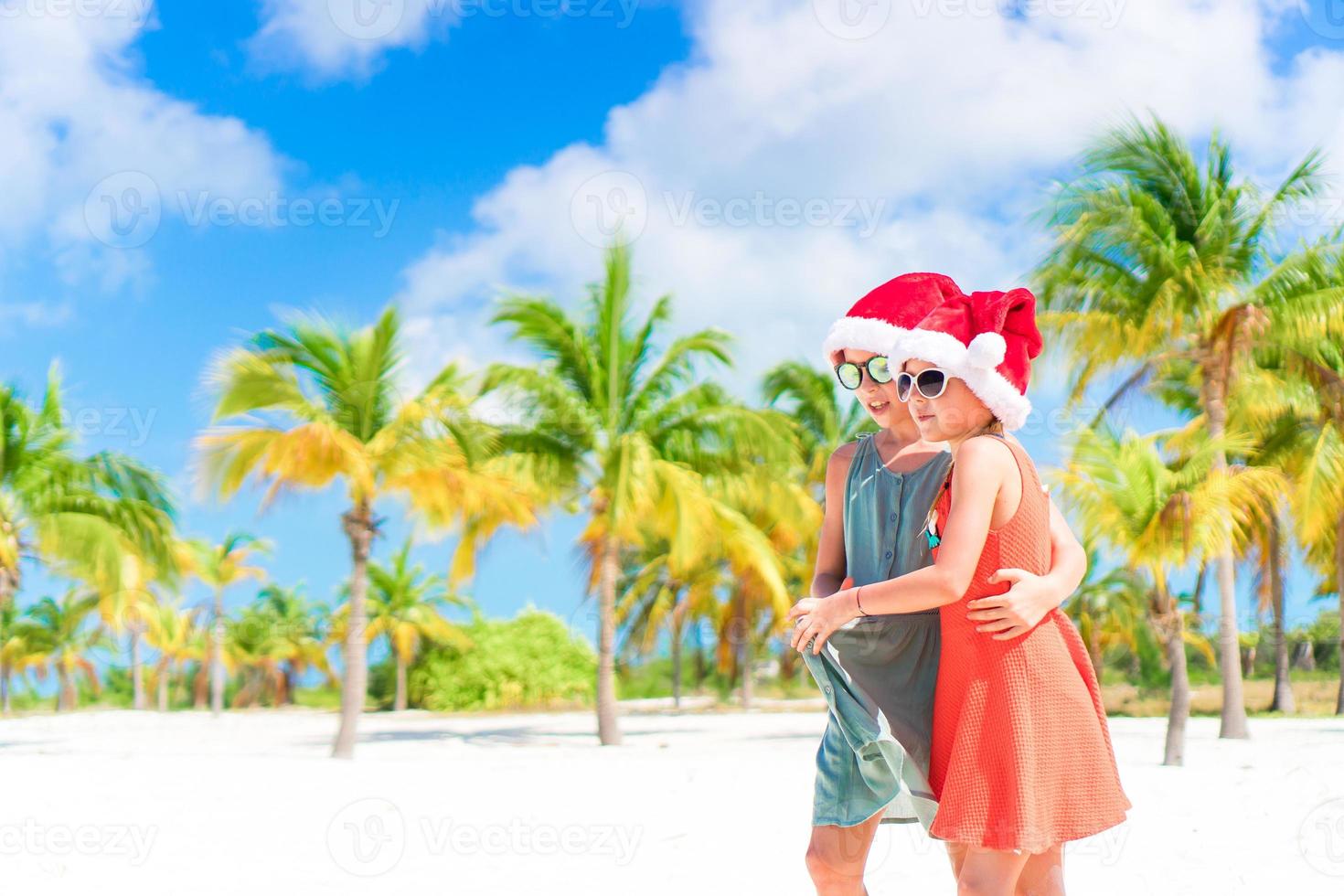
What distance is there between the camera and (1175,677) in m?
10.5

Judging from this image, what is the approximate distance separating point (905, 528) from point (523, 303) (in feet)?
43.2

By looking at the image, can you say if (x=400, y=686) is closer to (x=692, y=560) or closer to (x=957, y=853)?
(x=692, y=560)

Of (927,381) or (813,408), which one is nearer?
(927,381)

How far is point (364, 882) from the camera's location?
533 cm

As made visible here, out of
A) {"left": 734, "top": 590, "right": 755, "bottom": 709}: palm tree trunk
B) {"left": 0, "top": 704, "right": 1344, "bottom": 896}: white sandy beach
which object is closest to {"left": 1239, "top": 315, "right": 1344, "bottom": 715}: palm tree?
{"left": 0, "top": 704, "right": 1344, "bottom": 896}: white sandy beach

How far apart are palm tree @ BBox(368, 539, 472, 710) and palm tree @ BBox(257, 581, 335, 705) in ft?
14.0

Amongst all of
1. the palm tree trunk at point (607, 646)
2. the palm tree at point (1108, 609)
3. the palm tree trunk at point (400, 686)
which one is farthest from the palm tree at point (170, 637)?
the palm tree at point (1108, 609)

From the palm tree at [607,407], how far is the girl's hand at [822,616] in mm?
12624

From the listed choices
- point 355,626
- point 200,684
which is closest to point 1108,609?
point 355,626

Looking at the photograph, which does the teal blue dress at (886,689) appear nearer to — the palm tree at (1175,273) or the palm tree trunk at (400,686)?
the palm tree at (1175,273)

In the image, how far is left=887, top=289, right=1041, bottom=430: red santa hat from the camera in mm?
2338

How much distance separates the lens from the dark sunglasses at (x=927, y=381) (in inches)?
93.8

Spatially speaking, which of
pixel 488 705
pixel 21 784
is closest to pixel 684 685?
pixel 488 705

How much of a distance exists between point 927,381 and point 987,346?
0.16 m
